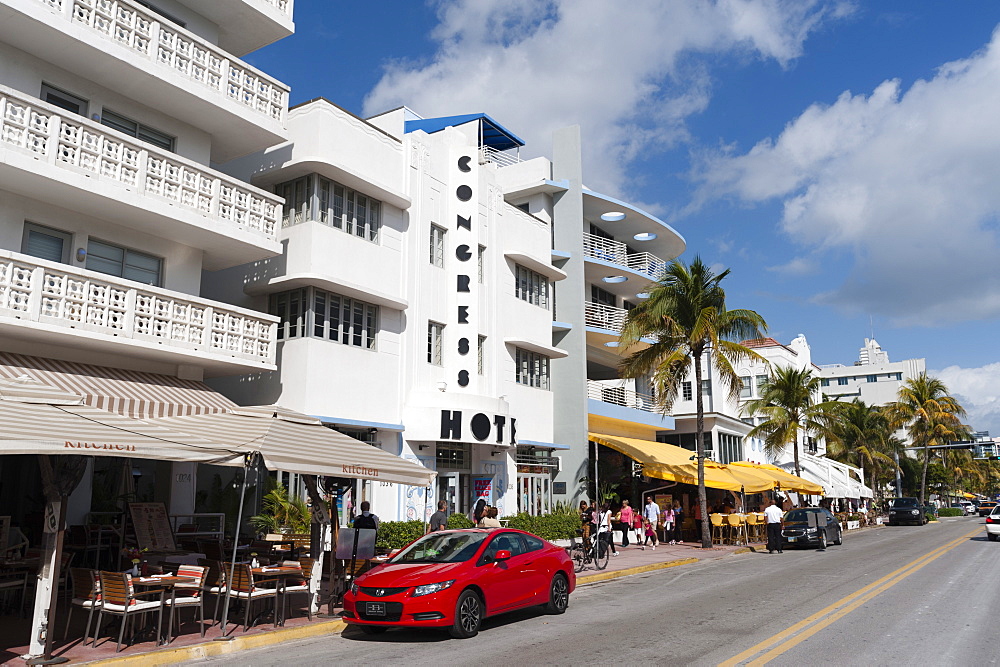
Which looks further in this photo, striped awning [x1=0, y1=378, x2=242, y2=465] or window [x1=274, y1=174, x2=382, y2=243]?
window [x1=274, y1=174, x2=382, y2=243]

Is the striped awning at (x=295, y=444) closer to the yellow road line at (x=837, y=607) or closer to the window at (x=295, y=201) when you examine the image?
the yellow road line at (x=837, y=607)

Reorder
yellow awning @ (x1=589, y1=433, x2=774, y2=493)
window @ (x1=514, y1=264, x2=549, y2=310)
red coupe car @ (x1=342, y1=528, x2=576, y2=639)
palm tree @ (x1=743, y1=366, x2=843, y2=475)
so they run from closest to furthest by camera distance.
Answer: red coupe car @ (x1=342, y1=528, x2=576, y2=639) → window @ (x1=514, y1=264, x2=549, y2=310) → yellow awning @ (x1=589, y1=433, x2=774, y2=493) → palm tree @ (x1=743, y1=366, x2=843, y2=475)

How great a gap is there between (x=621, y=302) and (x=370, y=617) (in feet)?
98.8

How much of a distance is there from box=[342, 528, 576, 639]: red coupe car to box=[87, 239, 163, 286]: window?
29.2 ft

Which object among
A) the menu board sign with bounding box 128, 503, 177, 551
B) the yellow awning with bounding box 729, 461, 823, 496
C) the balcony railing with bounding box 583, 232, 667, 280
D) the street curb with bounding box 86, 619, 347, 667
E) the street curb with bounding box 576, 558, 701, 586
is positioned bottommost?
the street curb with bounding box 576, 558, 701, 586

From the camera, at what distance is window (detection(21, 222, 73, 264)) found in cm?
Answer: 1515

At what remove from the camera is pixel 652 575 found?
68.2 ft

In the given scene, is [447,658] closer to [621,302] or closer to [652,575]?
[652,575]

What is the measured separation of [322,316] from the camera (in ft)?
65.5

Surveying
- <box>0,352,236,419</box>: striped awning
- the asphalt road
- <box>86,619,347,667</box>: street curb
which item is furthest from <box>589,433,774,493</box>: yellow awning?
<box>86,619,347,667</box>: street curb

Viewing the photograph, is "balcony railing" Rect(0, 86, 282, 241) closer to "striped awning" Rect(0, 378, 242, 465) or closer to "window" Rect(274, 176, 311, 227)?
"window" Rect(274, 176, 311, 227)

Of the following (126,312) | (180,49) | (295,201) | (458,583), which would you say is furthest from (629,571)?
(180,49)

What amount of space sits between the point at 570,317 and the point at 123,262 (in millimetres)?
19271

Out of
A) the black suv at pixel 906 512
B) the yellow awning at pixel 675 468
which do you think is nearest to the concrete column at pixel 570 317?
the yellow awning at pixel 675 468
